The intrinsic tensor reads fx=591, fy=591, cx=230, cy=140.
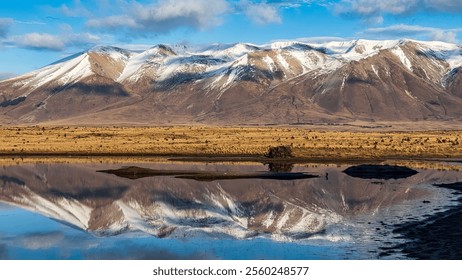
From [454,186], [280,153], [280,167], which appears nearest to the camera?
[454,186]

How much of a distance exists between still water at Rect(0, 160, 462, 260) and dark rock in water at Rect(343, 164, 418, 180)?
73 cm

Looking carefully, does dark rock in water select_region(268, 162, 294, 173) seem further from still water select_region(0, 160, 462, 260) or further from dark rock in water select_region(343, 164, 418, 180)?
dark rock in water select_region(343, 164, 418, 180)

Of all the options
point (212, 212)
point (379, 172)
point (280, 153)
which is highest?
point (280, 153)

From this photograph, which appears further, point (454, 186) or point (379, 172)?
point (379, 172)

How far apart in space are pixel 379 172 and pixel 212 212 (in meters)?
25.3

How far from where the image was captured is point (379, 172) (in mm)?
56812

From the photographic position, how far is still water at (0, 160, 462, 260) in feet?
88.0

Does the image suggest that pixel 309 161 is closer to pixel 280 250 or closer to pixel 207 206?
pixel 207 206

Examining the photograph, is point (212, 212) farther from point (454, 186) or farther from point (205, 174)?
point (454, 186)

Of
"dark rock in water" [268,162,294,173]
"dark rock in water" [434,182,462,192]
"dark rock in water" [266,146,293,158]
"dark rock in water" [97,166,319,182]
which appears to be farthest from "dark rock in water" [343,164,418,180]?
"dark rock in water" [266,146,293,158]

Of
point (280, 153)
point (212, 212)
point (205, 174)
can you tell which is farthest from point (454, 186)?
point (280, 153)

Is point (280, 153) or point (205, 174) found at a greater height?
point (280, 153)

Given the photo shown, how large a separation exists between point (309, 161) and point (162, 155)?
2031 centimetres
